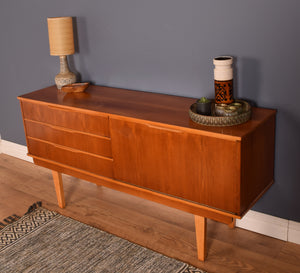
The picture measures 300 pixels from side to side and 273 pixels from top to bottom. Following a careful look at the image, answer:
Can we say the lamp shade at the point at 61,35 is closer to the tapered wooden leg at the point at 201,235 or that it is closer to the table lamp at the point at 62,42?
the table lamp at the point at 62,42

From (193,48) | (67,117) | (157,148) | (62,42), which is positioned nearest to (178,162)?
(157,148)

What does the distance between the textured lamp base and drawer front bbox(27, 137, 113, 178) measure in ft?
1.34

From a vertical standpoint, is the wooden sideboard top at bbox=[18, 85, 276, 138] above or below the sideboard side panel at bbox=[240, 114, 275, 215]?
above

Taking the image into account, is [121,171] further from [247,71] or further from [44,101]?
[247,71]

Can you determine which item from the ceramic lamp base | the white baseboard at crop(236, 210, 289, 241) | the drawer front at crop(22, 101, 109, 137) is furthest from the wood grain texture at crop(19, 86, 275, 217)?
the white baseboard at crop(236, 210, 289, 241)

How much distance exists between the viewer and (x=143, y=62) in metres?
2.43

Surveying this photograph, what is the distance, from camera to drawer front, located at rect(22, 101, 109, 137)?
221 cm

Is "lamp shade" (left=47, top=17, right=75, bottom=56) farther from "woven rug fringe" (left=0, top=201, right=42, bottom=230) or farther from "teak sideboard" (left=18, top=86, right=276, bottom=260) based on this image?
"woven rug fringe" (left=0, top=201, right=42, bottom=230)

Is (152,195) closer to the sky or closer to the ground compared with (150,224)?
closer to the sky

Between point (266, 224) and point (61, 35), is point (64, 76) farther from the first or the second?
point (266, 224)

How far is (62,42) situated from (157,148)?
1.04m

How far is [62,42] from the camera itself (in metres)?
2.56

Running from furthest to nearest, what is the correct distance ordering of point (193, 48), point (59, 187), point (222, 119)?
point (59, 187), point (193, 48), point (222, 119)

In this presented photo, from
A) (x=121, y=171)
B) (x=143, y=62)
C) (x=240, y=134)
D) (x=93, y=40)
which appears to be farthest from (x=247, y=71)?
(x=93, y=40)
